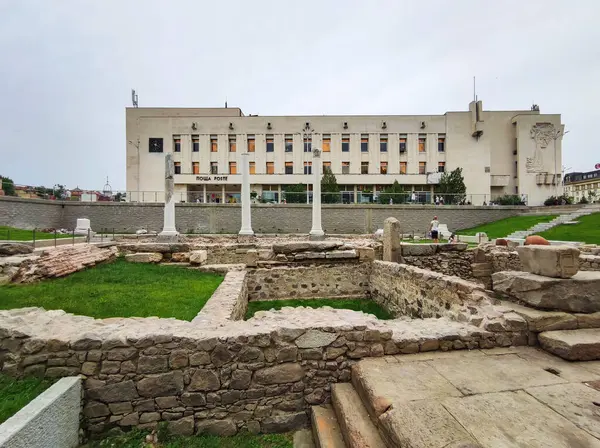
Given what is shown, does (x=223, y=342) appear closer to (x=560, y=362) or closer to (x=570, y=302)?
(x=560, y=362)

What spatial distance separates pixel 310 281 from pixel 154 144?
1568 inches

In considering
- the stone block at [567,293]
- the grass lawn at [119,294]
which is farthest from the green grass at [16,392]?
the stone block at [567,293]

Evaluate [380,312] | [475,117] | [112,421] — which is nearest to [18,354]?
[112,421]

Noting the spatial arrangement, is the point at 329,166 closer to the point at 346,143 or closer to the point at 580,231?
the point at 346,143

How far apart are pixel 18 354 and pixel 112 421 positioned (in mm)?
1319

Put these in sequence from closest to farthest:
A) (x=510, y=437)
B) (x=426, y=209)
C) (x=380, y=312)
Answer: (x=510, y=437) < (x=380, y=312) < (x=426, y=209)

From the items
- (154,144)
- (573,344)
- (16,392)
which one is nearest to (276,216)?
(154,144)

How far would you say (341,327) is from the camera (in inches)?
147

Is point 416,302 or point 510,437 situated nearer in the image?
point 510,437

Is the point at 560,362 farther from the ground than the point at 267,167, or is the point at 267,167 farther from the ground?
the point at 267,167

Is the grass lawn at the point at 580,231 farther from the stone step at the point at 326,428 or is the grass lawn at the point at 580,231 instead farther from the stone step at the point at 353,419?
the stone step at the point at 326,428

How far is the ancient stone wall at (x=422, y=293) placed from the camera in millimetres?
5672

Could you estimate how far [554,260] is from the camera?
14.3ft

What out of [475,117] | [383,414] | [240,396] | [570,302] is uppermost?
[475,117]
